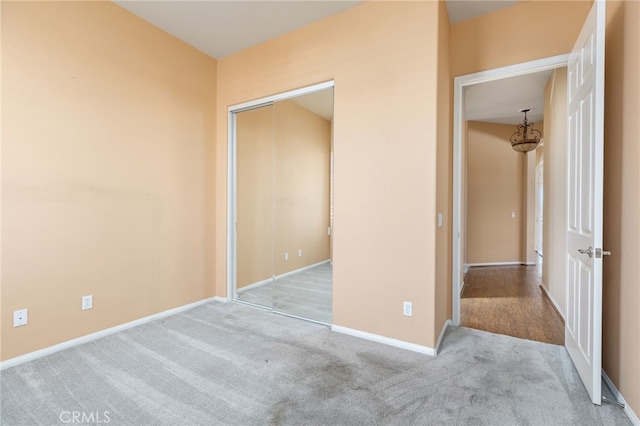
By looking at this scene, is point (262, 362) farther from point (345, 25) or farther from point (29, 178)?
point (345, 25)

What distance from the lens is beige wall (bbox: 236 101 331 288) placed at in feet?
12.7

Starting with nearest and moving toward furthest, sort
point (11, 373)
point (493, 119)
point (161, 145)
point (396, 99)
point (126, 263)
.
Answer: point (11, 373)
point (396, 99)
point (126, 263)
point (161, 145)
point (493, 119)

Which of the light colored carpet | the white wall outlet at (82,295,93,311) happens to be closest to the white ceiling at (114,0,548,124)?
the light colored carpet

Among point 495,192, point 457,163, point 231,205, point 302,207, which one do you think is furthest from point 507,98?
point 231,205

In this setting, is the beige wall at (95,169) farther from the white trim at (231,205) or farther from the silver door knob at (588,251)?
the silver door knob at (588,251)

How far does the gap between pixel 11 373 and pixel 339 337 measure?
2425mm

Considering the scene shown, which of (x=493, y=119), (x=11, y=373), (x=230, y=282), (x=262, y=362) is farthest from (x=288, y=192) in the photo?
(x=493, y=119)

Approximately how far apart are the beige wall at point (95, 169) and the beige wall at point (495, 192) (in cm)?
545

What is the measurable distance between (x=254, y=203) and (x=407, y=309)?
8.13 feet

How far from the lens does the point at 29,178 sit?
2.23m

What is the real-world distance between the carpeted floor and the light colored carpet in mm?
571

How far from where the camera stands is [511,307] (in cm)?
350

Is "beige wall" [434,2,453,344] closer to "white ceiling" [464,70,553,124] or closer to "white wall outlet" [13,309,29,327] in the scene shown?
"white ceiling" [464,70,553,124]

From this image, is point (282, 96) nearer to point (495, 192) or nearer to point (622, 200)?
point (622, 200)
